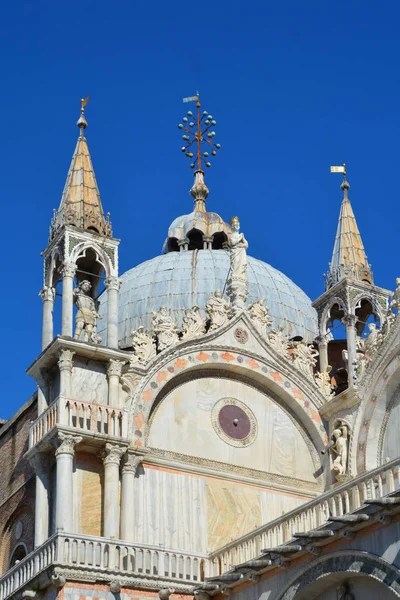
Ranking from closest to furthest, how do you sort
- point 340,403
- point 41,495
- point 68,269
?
point 41,495, point 68,269, point 340,403

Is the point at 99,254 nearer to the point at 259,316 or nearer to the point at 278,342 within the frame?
the point at 259,316

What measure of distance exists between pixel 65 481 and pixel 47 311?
Answer: 3876mm

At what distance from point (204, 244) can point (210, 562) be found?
1160 cm

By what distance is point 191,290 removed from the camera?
99.9 feet

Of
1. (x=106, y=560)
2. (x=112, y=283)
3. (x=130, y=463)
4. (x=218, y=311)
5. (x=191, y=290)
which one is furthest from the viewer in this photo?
(x=191, y=290)

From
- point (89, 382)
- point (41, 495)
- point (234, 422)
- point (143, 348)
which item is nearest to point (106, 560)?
point (41, 495)

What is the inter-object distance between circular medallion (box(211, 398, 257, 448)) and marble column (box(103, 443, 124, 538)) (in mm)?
2807

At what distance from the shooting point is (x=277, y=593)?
20.2 meters

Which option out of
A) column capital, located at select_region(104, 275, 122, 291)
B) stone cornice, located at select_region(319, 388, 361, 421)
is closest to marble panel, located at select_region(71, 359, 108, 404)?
column capital, located at select_region(104, 275, 122, 291)

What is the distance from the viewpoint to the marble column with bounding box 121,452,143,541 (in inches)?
886

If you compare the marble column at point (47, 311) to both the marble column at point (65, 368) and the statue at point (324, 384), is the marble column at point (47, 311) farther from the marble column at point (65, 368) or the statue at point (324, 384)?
the statue at point (324, 384)

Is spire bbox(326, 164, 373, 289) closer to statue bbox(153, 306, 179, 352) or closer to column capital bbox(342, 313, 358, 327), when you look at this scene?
column capital bbox(342, 313, 358, 327)

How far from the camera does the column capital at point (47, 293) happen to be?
2455 cm

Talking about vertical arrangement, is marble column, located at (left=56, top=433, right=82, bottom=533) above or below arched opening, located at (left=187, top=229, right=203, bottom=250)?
below
